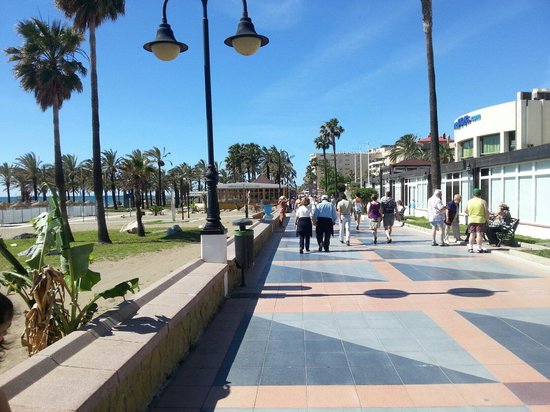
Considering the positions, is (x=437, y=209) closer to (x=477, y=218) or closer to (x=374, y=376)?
(x=477, y=218)

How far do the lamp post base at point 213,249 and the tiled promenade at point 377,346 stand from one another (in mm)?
736

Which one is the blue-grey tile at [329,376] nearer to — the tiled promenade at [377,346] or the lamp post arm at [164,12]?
the tiled promenade at [377,346]

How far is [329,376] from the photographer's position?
13.5ft

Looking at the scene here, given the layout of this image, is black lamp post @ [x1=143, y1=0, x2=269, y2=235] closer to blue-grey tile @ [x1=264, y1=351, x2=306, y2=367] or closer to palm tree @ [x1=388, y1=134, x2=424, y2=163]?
blue-grey tile @ [x1=264, y1=351, x2=306, y2=367]

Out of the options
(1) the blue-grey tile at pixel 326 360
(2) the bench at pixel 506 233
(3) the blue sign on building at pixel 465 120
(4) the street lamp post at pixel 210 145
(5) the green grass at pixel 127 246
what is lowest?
(5) the green grass at pixel 127 246

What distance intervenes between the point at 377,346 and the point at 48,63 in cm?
2357

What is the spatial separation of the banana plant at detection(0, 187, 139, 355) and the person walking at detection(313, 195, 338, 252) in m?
7.68

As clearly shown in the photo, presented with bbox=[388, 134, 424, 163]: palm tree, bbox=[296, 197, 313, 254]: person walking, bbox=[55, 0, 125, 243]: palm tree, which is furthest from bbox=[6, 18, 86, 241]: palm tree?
bbox=[388, 134, 424, 163]: palm tree

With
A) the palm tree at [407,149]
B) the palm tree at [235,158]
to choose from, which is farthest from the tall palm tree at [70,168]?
the palm tree at [407,149]

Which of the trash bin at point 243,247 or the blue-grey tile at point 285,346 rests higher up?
the trash bin at point 243,247

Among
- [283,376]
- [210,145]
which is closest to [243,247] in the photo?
[210,145]

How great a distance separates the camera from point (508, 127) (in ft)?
103

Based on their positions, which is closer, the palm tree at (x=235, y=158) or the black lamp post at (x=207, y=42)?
the black lamp post at (x=207, y=42)

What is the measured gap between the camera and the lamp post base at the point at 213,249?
7.47 metres
